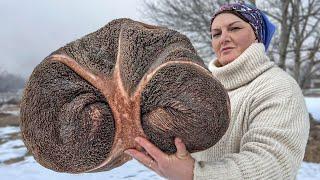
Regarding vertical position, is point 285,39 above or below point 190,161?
below

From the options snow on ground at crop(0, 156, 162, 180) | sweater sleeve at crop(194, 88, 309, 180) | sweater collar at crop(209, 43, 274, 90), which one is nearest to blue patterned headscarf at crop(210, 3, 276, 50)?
sweater collar at crop(209, 43, 274, 90)

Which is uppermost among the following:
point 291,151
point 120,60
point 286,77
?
point 120,60

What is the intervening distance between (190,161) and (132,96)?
26 cm

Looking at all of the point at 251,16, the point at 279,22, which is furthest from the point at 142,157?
the point at 279,22

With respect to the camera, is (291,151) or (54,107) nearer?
(54,107)

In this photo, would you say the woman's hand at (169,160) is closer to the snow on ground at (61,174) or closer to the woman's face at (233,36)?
the woman's face at (233,36)

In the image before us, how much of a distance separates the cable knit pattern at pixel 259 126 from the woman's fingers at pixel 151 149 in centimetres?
11

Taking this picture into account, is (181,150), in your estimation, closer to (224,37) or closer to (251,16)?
(224,37)

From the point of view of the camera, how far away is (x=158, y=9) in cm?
1293

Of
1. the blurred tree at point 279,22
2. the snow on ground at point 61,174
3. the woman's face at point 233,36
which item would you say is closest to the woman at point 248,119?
the woman's face at point 233,36

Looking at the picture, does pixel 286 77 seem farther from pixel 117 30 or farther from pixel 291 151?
pixel 117 30

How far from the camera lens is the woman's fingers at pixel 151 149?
3.78ft

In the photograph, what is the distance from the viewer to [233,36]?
1664 millimetres

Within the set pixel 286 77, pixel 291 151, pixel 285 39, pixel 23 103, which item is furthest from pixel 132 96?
pixel 285 39
